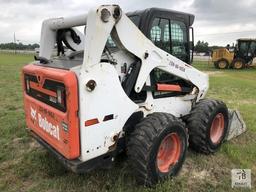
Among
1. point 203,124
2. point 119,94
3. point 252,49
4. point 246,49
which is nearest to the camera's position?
point 119,94

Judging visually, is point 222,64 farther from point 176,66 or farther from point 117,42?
point 117,42

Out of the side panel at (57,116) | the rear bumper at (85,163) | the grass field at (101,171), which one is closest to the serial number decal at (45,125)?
the side panel at (57,116)

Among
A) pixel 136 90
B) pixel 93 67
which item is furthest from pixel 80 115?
pixel 136 90

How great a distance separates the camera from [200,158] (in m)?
4.37

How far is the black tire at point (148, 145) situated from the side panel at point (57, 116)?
2.28ft

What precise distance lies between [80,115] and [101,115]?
26 centimetres

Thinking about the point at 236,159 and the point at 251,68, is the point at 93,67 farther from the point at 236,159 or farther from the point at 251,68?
the point at 251,68

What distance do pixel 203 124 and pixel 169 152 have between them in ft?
2.51

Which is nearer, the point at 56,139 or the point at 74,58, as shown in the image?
the point at 56,139

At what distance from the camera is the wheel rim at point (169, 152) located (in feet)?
12.3

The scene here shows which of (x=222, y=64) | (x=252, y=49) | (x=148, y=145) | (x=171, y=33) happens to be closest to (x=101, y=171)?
(x=148, y=145)

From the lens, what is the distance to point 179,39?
4.32 m

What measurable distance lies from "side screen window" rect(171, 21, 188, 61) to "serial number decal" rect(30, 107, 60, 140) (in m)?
2.06

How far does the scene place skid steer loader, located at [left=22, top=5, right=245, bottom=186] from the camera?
2.94 metres
